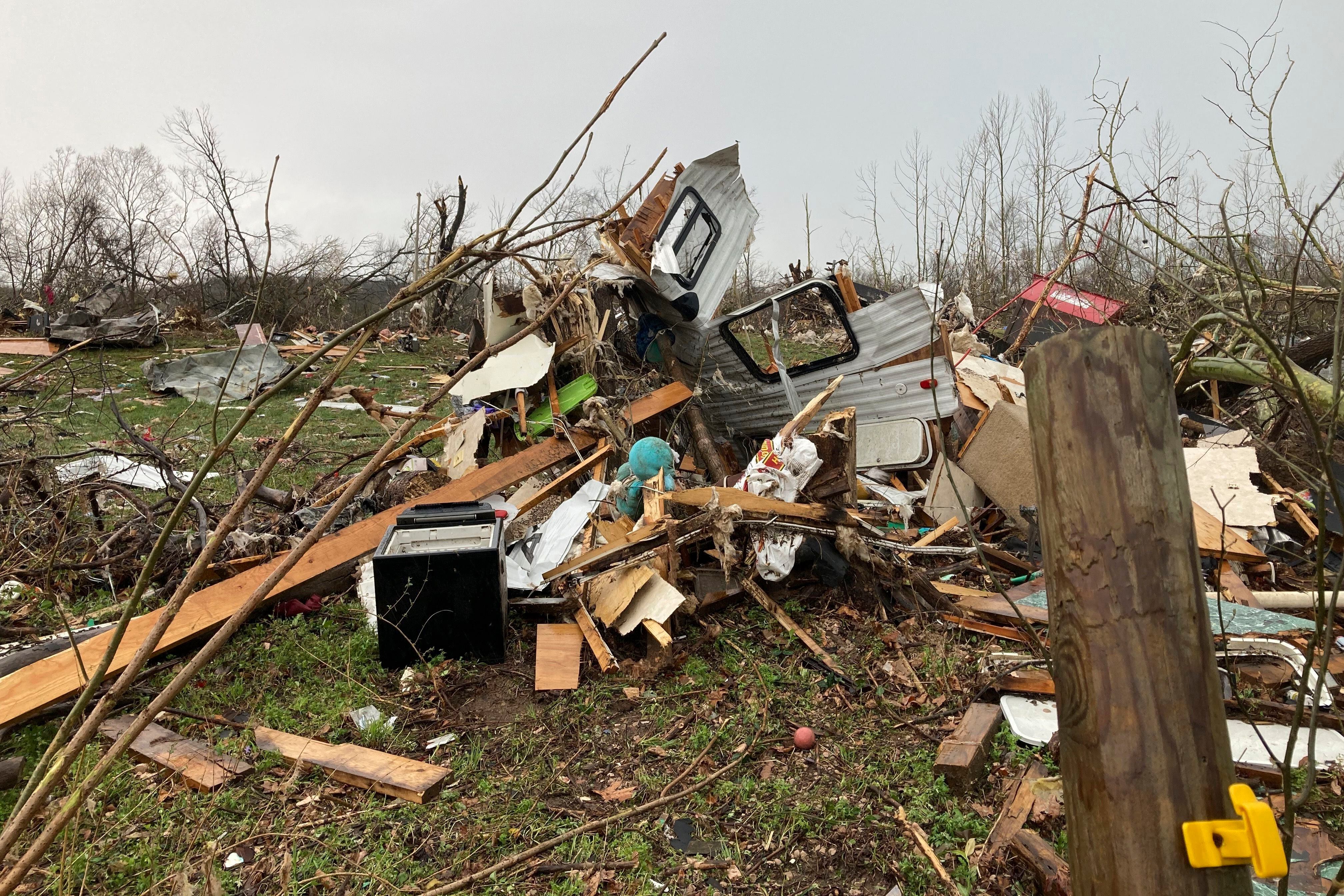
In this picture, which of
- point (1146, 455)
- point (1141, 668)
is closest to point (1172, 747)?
point (1141, 668)

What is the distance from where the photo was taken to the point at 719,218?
6.64 m

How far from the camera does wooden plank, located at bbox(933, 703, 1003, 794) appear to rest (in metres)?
3.04

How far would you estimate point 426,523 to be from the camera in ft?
14.2

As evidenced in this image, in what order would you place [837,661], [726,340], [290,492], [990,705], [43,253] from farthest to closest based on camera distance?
[43,253]
[726,340]
[290,492]
[837,661]
[990,705]

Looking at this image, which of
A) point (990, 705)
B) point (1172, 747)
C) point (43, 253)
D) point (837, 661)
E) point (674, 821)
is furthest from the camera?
point (43, 253)

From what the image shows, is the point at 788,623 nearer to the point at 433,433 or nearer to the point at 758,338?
the point at 433,433

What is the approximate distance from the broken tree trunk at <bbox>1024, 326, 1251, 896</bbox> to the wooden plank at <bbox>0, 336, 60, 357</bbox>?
19.6 meters

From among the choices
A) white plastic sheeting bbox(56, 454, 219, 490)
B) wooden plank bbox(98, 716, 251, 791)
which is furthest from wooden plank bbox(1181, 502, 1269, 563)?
white plastic sheeting bbox(56, 454, 219, 490)

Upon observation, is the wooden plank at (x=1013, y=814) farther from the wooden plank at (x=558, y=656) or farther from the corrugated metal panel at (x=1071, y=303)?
the corrugated metal panel at (x=1071, y=303)

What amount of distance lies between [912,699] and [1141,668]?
7.89ft

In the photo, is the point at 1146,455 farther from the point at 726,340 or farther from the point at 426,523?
the point at 726,340

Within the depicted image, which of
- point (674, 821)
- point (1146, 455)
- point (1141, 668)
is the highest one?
point (1146, 455)

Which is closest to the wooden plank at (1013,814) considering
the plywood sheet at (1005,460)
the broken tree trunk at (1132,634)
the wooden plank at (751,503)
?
the broken tree trunk at (1132,634)

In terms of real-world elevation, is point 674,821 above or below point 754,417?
below
